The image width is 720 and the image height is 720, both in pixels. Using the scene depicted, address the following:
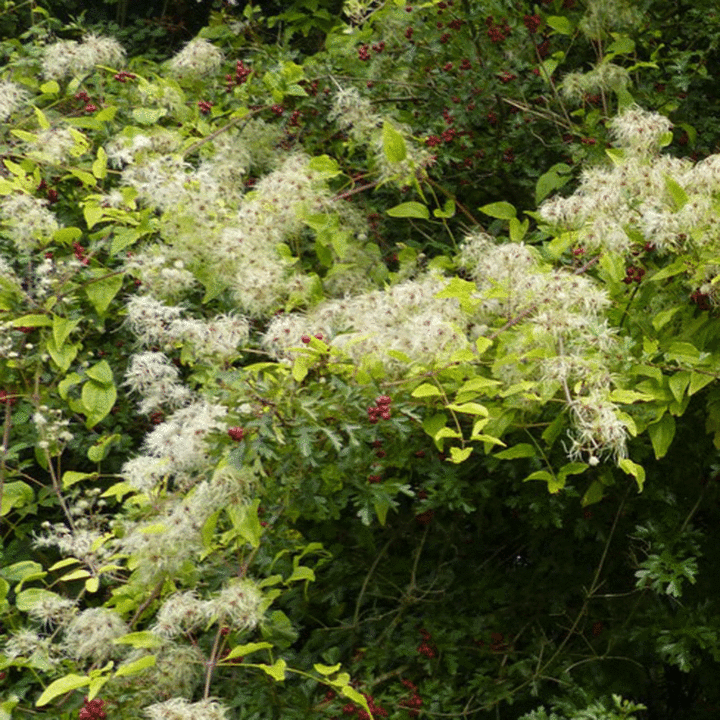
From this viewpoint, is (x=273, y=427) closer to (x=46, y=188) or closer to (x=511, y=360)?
(x=511, y=360)

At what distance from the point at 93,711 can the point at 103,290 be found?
40.8 inches

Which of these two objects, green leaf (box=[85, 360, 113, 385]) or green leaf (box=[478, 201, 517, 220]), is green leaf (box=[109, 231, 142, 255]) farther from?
green leaf (box=[478, 201, 517, 220])

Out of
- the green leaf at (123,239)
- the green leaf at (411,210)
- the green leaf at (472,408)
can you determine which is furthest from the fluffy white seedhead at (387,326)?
the green leaf at (123,239)

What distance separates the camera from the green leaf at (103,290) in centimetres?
284

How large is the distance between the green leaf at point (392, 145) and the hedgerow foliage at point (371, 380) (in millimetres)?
14

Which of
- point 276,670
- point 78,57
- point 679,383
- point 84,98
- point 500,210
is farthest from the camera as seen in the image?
point 84,98

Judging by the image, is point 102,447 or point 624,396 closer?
point 624,396

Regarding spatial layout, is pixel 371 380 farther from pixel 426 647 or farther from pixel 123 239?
pixel 123 239

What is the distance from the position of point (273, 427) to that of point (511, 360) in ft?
1.39

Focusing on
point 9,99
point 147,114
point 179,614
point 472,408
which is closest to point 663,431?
point 472,408

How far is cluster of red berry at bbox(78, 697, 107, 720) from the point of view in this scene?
2.20m

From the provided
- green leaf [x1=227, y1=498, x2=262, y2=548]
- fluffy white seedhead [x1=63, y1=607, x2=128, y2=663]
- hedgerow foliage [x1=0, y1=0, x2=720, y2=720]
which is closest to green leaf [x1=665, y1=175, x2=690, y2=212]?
hedgerow foliage [x1=0, y1=0, x2=720, y2=720]

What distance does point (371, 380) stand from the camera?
2145 mm

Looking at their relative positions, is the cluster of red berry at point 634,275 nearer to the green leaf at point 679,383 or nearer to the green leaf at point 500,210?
the green leaf at point 679,383
